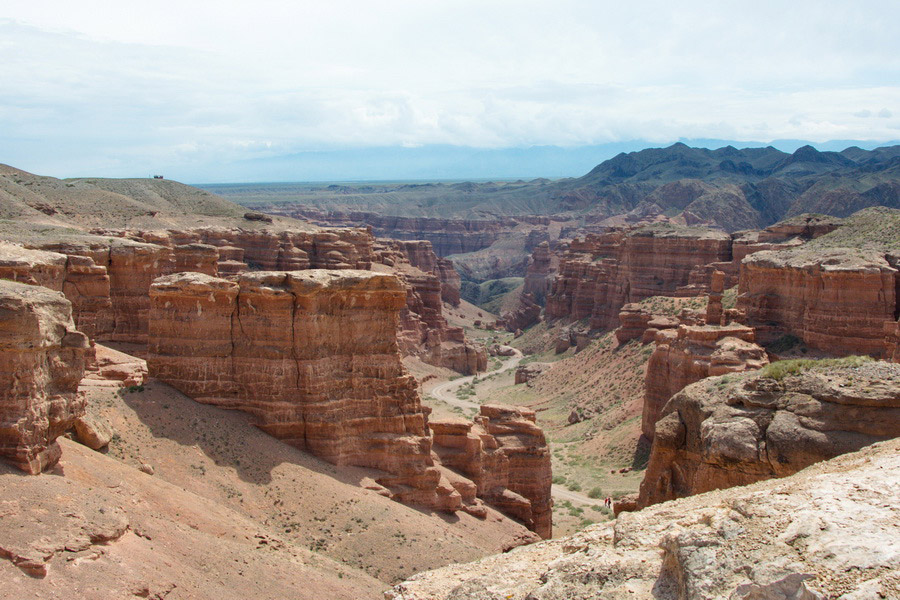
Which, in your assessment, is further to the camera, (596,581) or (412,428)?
(412,428)

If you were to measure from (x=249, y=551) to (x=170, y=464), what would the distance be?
159 inches

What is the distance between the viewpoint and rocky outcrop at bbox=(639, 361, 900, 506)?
15078mm

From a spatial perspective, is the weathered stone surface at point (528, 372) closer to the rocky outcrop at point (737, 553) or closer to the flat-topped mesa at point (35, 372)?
the flat-topped mesa at point (35, 372)

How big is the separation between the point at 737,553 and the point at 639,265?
63674 millimetres

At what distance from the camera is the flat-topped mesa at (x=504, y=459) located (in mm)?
29672

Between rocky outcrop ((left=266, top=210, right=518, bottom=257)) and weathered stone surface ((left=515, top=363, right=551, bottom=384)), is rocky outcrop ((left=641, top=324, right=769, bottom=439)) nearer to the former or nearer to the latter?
weathered stone surface ((left=515, top=363, right=551, bottom=384))

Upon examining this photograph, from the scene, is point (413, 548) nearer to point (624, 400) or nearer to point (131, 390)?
point (131, 390)

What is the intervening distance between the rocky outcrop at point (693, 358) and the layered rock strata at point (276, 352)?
50.7 ft

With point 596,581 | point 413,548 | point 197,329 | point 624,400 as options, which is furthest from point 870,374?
point 624,400

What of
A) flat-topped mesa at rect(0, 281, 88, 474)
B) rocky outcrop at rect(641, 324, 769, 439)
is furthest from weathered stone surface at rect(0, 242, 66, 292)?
rocky outcrop at rect(641, 324, 769, 439)

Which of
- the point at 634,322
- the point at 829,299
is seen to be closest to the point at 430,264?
the point at 634,322

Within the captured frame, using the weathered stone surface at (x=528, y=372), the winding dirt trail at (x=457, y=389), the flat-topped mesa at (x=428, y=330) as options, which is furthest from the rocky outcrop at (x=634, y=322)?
the flat-topped mesa at (x=428, y=330)

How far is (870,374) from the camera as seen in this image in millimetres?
16016

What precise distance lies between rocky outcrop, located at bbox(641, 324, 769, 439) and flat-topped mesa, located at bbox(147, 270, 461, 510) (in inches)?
607
